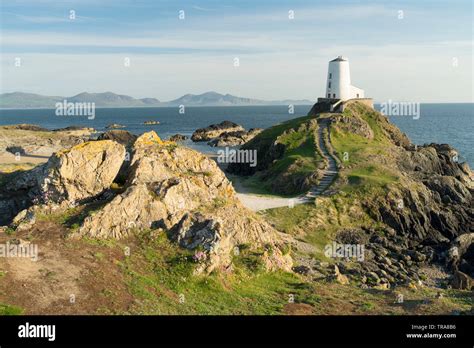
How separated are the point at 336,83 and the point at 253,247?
206 ft

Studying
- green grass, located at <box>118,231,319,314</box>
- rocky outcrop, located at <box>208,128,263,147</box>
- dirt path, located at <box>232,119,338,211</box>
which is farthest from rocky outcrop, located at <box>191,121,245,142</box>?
green grass, located at <box>118,231,319,314</box>

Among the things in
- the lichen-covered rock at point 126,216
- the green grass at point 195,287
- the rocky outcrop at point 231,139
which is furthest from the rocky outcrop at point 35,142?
the green grass at point 195,287

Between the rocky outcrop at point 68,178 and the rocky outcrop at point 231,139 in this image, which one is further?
the rocky outcrop at point 231,139

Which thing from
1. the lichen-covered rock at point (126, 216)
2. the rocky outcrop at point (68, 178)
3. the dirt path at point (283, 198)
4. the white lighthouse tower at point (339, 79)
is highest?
the white lighthouse tower at point (339, 79)

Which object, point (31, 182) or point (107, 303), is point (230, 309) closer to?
point (107, 303)

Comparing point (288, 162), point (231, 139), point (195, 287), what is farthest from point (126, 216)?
point (231, 139)

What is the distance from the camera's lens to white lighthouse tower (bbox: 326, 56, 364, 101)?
86562 mm

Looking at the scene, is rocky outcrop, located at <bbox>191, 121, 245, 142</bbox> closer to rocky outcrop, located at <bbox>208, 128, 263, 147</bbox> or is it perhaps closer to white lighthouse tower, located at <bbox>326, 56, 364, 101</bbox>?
rocky outcrop, located at <bbox>208, 128, 263, 147</bbox>

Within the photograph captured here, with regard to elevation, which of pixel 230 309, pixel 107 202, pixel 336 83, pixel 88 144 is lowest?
pixel 230 309

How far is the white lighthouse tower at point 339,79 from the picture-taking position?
86.6 m

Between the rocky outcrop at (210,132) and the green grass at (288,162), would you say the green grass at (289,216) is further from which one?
the rocky outcrop at (210,132)

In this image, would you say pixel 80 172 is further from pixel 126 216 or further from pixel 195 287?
pixel 195 287

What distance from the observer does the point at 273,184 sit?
2388 inches
